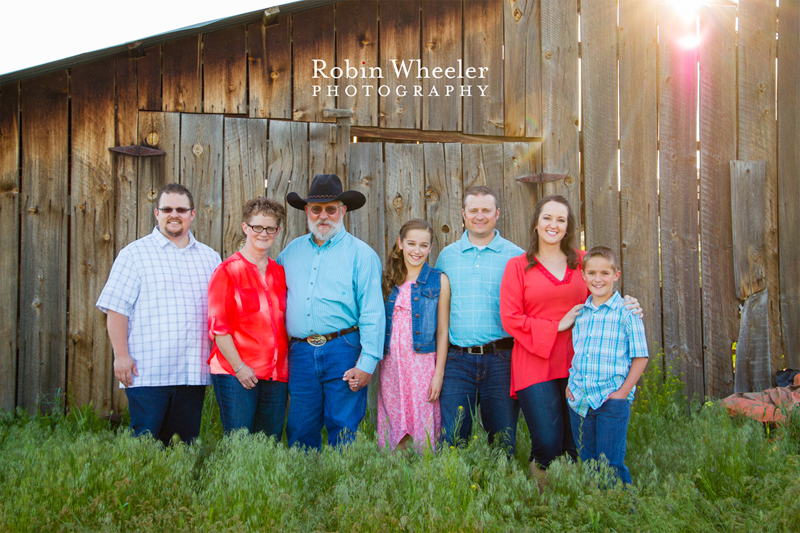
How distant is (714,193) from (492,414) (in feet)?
10.2

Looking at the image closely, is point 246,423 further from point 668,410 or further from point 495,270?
point 668,410

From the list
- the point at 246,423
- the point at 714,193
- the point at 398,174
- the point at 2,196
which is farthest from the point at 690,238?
the point at 2,196

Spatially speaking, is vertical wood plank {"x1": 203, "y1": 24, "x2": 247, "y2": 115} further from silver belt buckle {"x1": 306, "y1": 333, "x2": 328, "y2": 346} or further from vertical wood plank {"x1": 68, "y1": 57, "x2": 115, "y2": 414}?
silver belt buckle {"x1": 306, "y1": 333, "x2": 328, "y2": 346}

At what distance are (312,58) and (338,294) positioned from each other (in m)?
2.40

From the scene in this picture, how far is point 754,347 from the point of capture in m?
4.68

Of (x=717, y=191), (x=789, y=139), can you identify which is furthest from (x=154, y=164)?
(x=789, y=139)

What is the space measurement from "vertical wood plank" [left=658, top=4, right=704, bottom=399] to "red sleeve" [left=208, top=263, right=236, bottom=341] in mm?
3667

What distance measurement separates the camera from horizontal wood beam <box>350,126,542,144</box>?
4.70m

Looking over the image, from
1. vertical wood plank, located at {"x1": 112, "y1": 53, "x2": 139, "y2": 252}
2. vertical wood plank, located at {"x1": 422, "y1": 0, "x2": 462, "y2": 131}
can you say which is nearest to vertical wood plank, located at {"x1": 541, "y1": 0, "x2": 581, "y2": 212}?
vertical wood plank, located at {"x1": 422, "y1": 0, "x2": 462, "y2": 131}

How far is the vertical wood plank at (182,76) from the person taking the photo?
4.46m

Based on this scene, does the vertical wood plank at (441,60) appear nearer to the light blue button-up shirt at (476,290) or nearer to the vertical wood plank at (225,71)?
the vertical wood plank at (225,71)

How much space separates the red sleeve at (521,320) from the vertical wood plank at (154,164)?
2.97 meters

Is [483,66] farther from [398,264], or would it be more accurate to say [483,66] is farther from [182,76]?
[182,76]

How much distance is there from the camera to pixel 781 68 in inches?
188
